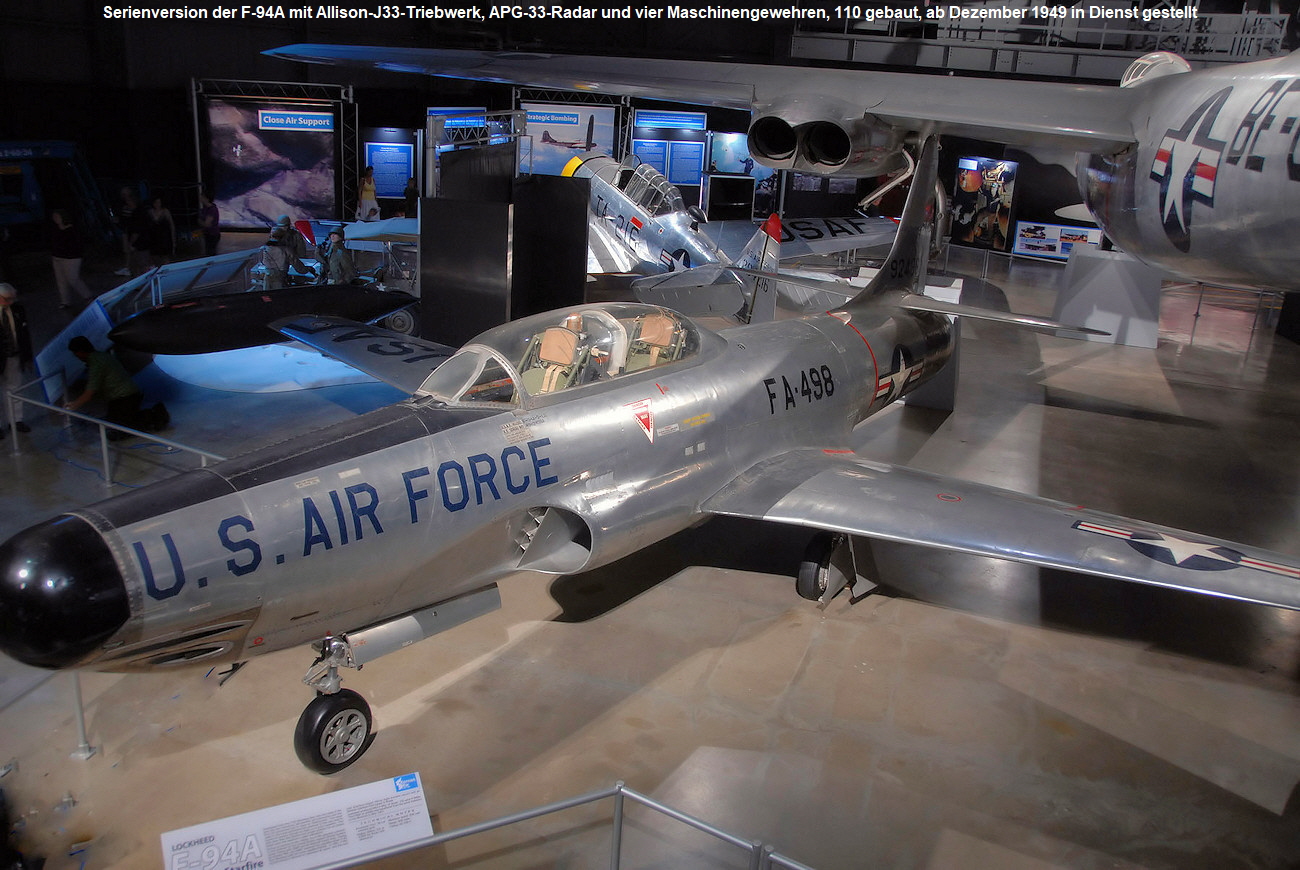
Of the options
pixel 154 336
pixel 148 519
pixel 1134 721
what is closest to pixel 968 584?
pixel 1134 721

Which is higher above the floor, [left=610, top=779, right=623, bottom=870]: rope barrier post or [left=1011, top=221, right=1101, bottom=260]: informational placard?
[left=1011, top=221, right=1101, bottom=260]: informational placard

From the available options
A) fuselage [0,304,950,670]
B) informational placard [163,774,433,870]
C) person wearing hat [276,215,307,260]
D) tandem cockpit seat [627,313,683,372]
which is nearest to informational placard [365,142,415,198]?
person wearing hat [276,215,307,260]

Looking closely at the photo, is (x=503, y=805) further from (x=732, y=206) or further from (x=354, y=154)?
(x=732, y=206)

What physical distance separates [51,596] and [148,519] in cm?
50

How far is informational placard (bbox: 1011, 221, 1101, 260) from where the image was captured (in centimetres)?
2577

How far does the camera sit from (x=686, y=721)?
5.24 meters

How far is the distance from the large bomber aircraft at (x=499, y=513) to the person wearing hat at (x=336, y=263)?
6580mm

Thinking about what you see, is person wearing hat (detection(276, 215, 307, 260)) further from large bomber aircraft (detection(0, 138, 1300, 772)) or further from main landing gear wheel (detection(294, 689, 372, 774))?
main landing gear wheel (detection(294, 689, 372, 774))

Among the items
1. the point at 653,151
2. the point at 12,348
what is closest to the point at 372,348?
the point at 12,348

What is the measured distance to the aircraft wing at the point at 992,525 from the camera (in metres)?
5.01

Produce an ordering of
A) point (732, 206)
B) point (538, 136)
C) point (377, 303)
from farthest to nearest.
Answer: point (732, 206) → point (538, 136) → point (377, 303)

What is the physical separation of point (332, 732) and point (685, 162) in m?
20.8

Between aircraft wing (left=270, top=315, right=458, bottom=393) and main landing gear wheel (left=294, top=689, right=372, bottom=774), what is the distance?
3.32m

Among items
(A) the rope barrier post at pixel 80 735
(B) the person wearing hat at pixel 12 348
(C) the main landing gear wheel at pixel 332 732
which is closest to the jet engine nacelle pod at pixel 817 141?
(C) the main landing gear wheel at pixel 332 732
